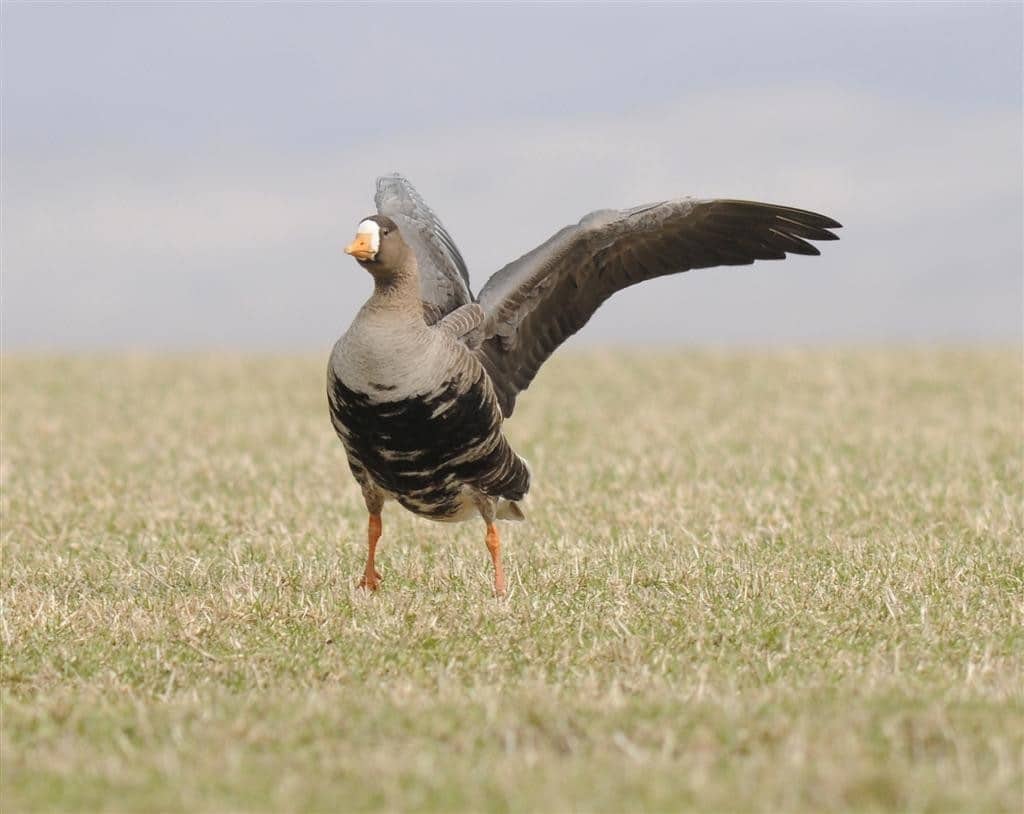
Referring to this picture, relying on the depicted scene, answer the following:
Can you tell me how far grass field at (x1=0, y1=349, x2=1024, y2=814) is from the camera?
4992mm

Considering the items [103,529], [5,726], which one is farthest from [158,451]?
Result: [5,726]

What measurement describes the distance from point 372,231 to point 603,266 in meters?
2.17

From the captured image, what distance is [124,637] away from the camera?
25.2 ft

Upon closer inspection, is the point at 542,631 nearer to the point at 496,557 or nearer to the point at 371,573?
the point at 496,557

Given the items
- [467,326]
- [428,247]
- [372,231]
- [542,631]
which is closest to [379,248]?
[372,231]

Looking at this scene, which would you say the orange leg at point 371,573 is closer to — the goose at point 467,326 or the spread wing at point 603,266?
the goose at point 467,326

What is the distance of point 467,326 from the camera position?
9109 millimetres

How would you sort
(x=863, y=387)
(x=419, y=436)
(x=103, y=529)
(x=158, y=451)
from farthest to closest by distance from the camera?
1. (x=863, y=387)
2. (x=158, y=451)
3. (x=103, y=529)
4. (x=419, y=436)

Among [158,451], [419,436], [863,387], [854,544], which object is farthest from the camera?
[863,387]

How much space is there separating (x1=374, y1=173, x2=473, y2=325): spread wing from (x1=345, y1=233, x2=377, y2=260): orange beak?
1.11m

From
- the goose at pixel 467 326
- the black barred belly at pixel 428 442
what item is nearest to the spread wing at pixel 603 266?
the goose at pixel 467 326

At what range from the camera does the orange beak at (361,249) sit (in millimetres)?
8141

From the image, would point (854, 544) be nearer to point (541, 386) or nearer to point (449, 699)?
point (449, 699)

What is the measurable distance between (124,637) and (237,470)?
24.1 feet
